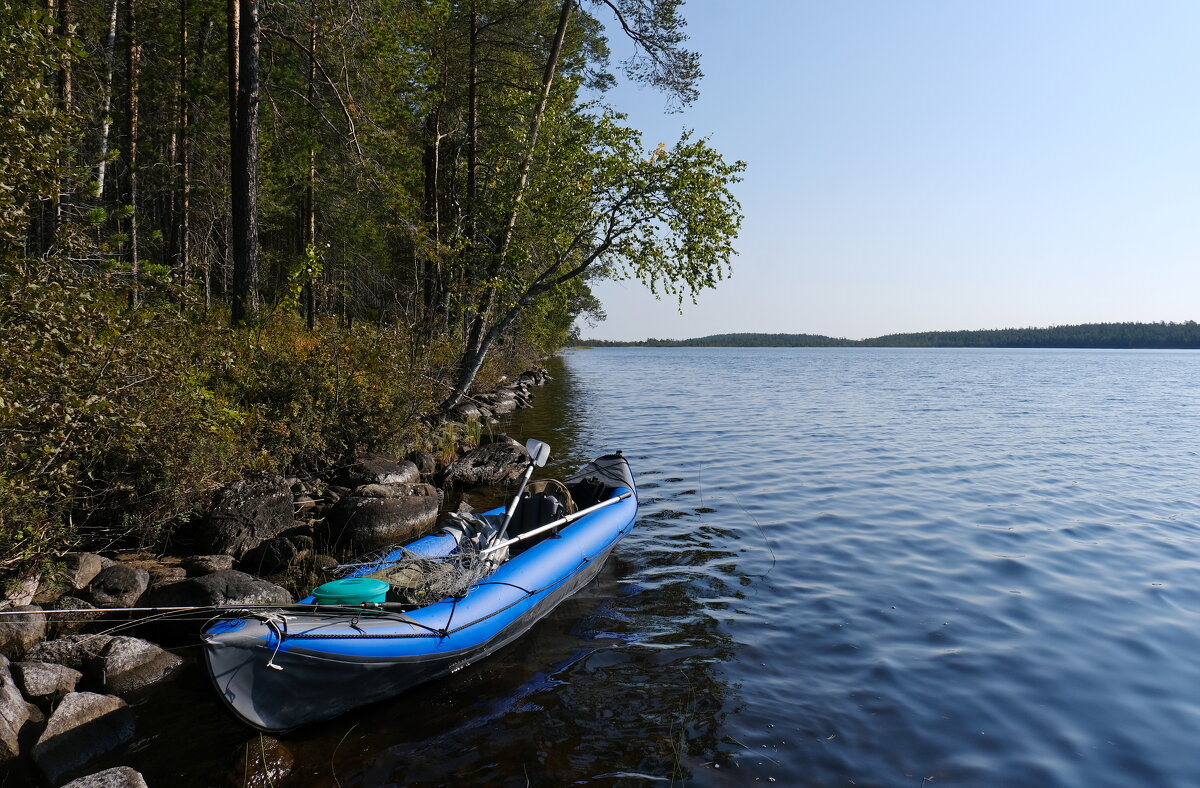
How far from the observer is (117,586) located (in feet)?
19.5

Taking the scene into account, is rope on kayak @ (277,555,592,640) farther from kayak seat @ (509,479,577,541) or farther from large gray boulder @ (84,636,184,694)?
large gray boulder @ (84,636,184,694)

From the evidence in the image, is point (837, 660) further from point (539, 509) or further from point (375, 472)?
point (375, 472)

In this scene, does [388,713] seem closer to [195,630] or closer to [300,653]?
[300,653]

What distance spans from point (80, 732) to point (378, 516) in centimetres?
419

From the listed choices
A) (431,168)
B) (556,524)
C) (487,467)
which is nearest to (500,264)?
(487,467)

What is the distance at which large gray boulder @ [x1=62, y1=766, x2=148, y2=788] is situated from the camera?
372 cm

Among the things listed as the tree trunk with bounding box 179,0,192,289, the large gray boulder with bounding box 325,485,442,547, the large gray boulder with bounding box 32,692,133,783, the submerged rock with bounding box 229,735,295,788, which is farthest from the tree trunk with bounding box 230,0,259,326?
the submerged rock with bounding box 229,735,295,788

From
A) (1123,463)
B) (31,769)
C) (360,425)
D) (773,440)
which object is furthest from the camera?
(773,440)

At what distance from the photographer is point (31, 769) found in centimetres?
410

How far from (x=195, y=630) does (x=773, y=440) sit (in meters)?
13.9

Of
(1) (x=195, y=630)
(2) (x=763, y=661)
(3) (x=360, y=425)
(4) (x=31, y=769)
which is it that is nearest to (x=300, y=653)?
(4) (x=31, y=769)

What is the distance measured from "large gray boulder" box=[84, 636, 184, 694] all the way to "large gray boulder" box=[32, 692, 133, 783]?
14.5 inches

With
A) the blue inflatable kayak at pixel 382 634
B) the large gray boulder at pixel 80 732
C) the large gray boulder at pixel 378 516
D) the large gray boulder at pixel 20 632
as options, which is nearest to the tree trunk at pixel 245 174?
the large gray boulder at pixel 378 516

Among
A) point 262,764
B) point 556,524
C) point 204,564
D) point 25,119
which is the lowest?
point 262,764
